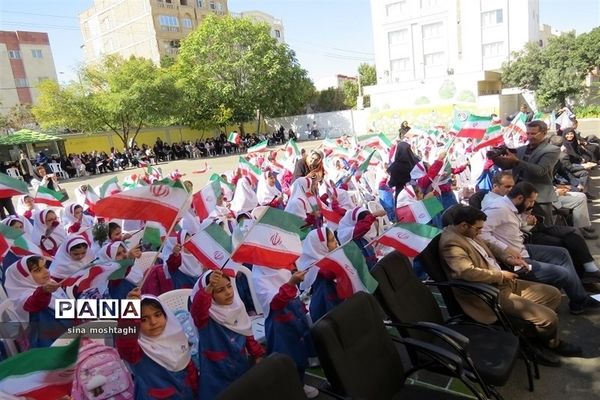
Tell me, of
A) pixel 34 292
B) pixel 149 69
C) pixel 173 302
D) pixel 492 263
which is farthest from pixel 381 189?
pixel 149 69

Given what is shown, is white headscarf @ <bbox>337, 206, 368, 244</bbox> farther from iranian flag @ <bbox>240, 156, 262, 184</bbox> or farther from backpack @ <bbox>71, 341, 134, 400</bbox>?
iranian flag @ <bbox>240, 156, 262, 184</bbox>

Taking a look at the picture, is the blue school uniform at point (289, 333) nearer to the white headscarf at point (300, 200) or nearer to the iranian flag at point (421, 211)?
the iranian flag at point (421, 211)

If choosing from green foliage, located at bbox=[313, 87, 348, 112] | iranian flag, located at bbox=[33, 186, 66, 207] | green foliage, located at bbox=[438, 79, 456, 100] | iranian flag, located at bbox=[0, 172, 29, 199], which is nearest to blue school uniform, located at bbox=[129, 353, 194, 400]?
iranian flag, located at bbox=[0, 172, 29, 199]

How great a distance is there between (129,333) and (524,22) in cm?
4766

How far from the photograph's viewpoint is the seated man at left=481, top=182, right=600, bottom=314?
391cm

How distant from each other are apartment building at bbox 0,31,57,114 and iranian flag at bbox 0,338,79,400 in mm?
49924

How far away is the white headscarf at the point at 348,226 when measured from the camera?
4.62 meters

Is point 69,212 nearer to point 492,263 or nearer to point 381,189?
point 381,189

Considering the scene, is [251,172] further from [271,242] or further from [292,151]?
[271,242]

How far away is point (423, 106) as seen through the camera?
31.5 m

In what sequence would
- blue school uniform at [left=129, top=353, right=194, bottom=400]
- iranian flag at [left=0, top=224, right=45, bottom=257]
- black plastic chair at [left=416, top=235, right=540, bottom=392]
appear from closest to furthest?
blue school uniform at [left=129, top=353, right=194, bottom=400] → black plastic chair at [left=416, top=235, right=540, bottom=392] → iranian flag at [left=0, top=224, right=45, bottom=257]

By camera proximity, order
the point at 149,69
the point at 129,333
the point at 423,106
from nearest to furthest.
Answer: the point at 129,333
the point at 149,69
the point at 423,106

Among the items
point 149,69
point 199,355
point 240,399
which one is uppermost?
point 149,69

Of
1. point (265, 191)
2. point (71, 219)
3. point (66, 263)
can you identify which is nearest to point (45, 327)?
point (66, 263)
